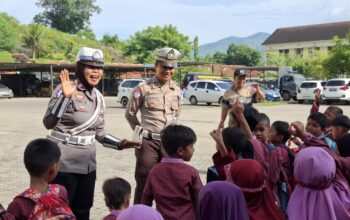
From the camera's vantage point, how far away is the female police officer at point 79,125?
351 cm

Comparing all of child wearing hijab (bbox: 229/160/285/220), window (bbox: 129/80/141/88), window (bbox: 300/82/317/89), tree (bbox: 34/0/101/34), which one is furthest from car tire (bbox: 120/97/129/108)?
tree (bbox: 34/0/101/34)

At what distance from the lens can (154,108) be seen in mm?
4520

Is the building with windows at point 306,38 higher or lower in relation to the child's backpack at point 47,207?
higher

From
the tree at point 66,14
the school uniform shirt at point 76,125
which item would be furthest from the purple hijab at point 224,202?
the tree at point 66,14

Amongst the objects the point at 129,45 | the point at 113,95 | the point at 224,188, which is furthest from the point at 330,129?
the point at 129,45

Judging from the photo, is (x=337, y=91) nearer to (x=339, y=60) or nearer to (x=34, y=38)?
(x=339, y=60)

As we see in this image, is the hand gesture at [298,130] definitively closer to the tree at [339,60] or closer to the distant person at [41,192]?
the distant person at [41,192]

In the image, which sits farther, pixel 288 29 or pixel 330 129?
pixel 288 29

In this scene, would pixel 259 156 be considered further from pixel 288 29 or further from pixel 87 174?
pixel 288 29

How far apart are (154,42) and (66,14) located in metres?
31.0

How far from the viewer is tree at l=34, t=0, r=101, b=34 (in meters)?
85.5

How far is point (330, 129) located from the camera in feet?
15.0

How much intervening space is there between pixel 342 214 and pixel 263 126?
1112 millimetres

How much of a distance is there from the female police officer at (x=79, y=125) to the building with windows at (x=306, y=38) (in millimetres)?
90204
